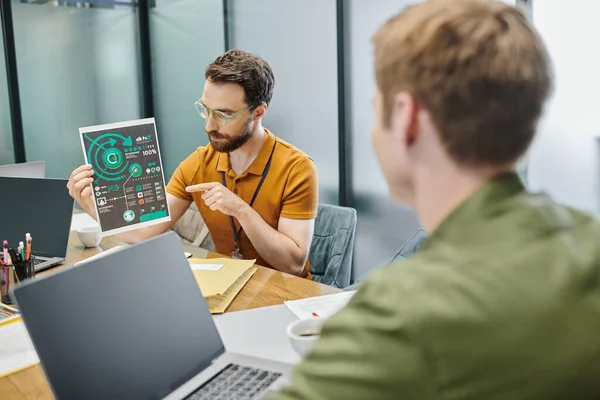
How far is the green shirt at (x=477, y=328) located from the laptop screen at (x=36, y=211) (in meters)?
1.46

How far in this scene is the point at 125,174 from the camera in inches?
71.2

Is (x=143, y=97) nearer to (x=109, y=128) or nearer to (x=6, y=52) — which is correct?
(x=6, y=52)

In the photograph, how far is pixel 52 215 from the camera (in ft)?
6.09

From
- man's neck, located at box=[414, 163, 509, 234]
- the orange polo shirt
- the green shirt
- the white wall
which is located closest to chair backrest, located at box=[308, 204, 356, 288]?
the orange polo shirt

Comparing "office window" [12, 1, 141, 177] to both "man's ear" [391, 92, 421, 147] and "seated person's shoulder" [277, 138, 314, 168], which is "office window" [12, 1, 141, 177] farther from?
"man's ear" [391, 92, 421, 147]

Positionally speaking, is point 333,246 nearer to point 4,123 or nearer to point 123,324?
point 123,324

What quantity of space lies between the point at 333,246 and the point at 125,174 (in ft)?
2.64

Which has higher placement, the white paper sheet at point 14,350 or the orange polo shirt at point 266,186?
the orange polo shirt at point 266,186

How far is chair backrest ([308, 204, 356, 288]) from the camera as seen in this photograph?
7.14 ft

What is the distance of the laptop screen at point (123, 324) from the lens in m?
0.90

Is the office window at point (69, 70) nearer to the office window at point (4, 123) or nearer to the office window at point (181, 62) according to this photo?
the office window at point (4, 123)

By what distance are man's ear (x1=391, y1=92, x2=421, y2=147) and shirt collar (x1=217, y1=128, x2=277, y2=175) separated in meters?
1.46

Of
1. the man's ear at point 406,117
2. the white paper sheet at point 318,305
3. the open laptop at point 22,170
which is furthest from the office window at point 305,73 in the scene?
the man's ear at point 406,117

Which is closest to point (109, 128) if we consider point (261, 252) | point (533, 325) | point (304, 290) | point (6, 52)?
point (261, 252)
